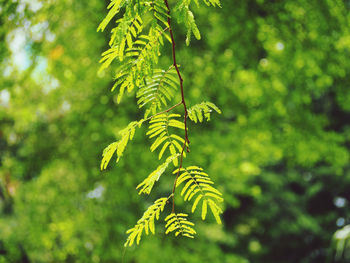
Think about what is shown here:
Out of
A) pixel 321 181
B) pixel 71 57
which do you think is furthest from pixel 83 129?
pixel 321 181

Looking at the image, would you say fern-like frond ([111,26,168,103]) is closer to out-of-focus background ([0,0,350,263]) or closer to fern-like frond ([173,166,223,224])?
fern-like frond ([173,166,223,224])

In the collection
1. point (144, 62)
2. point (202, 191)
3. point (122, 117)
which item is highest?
point (122, 117)

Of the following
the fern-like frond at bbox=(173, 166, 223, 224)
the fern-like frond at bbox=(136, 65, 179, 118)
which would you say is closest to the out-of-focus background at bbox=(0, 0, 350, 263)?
the fern-like frond at bbox=(136, 65, 179, 118)

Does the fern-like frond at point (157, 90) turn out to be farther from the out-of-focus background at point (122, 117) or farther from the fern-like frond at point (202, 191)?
the out-of-focus background at point (122, 117)

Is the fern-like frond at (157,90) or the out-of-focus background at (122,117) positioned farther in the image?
the out-of-focus background at (122,117)

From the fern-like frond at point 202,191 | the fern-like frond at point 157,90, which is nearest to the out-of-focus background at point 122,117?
the fern-like frond at point 157,90

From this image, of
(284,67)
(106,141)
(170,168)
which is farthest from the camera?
(170,168)

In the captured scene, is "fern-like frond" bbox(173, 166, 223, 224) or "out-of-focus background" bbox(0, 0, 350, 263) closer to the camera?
"fern-like frond" bbox(173, 166, 223, 224)

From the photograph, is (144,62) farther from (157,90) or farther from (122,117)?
(122,117)

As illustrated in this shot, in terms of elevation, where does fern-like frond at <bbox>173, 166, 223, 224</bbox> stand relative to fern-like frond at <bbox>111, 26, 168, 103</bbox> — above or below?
below

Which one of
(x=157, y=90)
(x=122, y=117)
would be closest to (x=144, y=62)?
(x=157, y=90)

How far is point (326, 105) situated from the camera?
33.3 ft

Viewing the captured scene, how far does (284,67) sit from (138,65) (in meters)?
3.20

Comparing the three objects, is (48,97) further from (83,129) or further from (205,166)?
(205,166)
